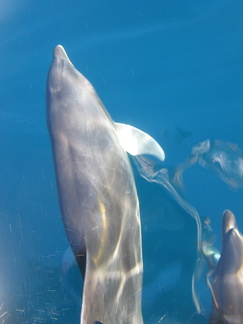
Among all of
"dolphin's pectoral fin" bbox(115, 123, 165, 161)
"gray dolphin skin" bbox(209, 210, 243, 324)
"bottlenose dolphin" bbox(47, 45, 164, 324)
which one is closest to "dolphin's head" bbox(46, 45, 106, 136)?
"bottlenose dolphin" bbox(47, 45, 164, 324)

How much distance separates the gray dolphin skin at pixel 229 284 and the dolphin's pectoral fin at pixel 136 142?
5.48ft

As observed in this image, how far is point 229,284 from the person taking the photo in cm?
389

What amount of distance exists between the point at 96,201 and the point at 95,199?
0.07ft

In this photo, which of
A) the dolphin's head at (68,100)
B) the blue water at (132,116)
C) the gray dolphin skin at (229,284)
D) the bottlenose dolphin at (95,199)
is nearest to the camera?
the bottlenose dolphin at (95,199)

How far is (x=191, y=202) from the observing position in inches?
214

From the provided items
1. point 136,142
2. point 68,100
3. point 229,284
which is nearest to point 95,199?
point 68,100

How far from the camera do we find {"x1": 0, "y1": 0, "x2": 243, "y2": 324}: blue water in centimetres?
489

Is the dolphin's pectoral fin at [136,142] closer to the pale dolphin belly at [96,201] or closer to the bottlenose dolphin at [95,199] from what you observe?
the bottlenose dolphin at [95,199]

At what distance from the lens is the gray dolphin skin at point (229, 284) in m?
3.70

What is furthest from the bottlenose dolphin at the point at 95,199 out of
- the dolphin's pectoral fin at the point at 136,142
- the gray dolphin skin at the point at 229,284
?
the gray dolphin skin at the point at 229,284

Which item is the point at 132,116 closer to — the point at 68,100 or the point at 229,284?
the point at 68,100

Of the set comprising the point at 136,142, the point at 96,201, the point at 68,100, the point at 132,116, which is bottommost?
the point at 96,201

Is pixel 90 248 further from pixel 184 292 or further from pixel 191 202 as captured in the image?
pixel 191 202

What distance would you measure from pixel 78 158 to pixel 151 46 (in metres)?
3.57
